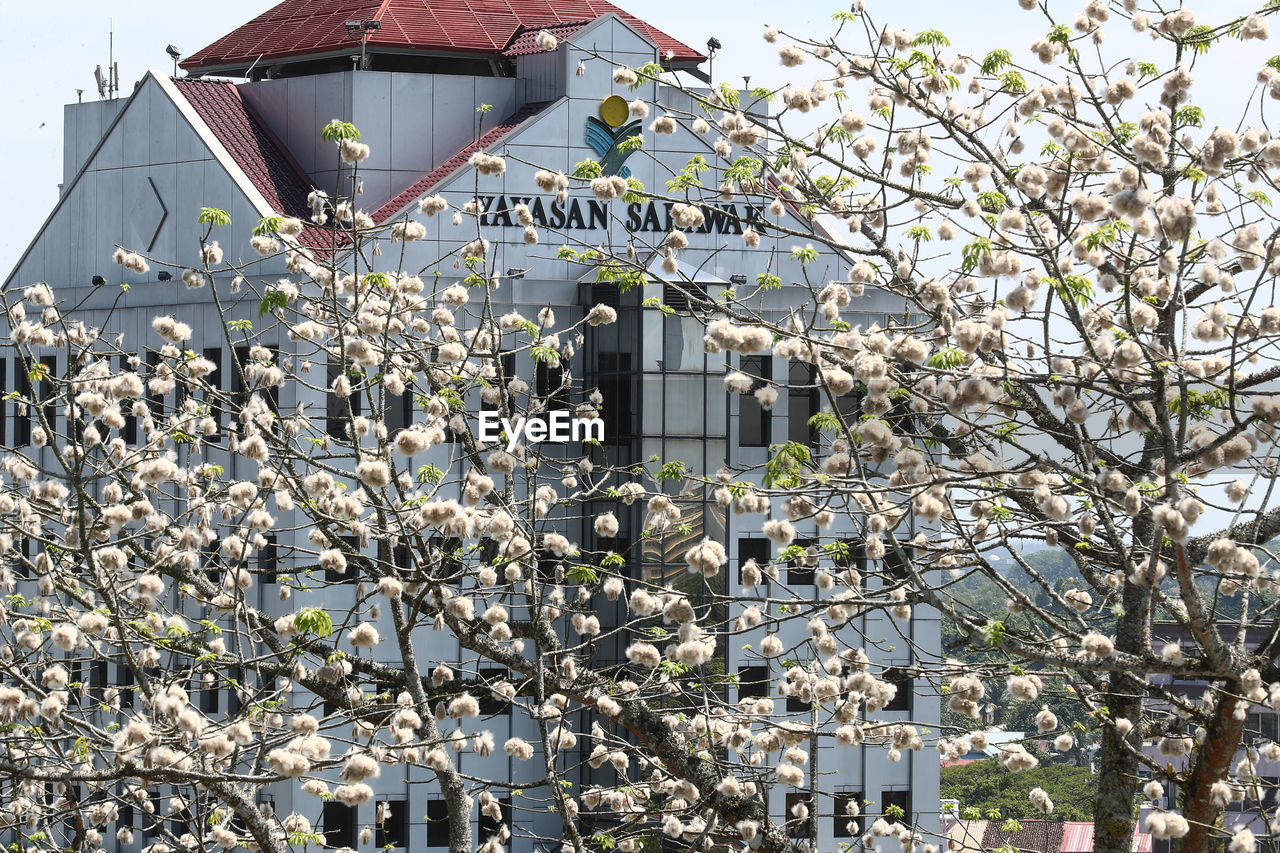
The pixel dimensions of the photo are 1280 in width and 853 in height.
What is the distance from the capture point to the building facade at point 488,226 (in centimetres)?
3856

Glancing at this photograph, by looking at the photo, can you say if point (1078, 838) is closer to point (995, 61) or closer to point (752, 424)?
point (752, 424)

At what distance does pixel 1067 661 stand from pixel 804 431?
31818 mm

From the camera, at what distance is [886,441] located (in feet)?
30.0

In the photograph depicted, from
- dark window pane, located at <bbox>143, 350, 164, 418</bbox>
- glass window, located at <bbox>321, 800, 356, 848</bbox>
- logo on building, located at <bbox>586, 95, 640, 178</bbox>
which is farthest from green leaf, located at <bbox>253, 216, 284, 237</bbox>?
logo on building, located at <bbox>586, 95, 640, 178</bbox>

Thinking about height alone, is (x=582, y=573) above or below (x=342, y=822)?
above

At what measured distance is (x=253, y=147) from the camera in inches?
1690

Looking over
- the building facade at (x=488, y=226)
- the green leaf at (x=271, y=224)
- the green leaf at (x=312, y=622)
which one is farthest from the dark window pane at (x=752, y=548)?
the green leaf at (x=312, y=622)

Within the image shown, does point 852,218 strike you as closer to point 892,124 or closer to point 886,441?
point 892,124

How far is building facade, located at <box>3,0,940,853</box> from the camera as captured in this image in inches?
1518

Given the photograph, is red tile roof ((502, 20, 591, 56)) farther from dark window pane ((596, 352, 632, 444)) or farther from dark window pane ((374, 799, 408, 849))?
dark window pane ((374, 799, 408, 849))

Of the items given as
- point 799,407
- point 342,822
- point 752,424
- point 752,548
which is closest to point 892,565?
point 799,407

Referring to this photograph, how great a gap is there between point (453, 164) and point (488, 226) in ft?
11.5

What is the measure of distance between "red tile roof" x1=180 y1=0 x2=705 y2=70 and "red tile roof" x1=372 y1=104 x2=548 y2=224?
278 cm

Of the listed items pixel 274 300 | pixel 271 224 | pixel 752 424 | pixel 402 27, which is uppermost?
pixel 402 27
